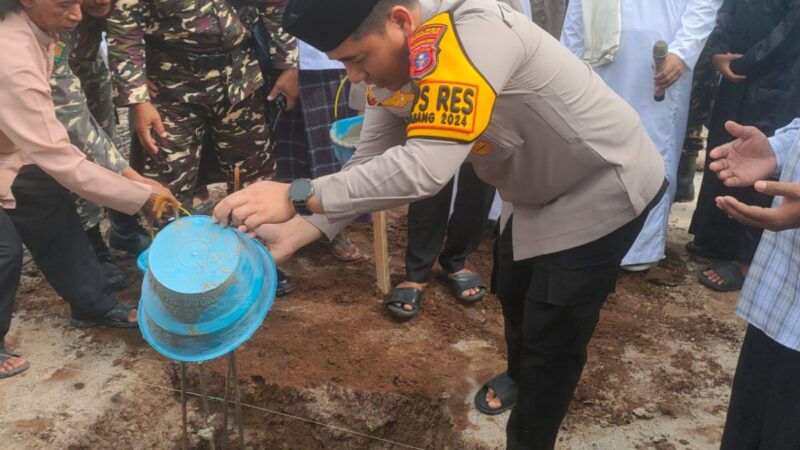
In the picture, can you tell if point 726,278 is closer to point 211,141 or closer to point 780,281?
point 780,281

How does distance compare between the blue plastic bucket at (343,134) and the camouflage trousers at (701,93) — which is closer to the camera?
the blue plastic bucket at (343,134)

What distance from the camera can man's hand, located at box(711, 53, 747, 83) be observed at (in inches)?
139

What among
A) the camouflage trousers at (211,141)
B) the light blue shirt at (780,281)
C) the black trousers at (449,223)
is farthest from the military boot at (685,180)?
the light blue shirt at (780,281)

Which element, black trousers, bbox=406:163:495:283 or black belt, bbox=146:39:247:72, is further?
black trousers, bbox=406:163:495:283

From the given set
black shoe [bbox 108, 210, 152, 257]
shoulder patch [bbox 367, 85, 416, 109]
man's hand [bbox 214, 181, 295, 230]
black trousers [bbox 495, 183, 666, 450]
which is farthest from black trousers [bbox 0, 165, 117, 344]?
black trousers [bbox 495, 183, 666, 450]

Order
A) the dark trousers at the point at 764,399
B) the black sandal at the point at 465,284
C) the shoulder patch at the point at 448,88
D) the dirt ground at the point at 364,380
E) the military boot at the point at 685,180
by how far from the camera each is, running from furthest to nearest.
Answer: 1. the military boot at the point at 685,180
2. the black sandal at the point at 465,284
3. the dirt ground at the point at 364,380
4. the dark trousers at the point at 764,399
5. the shoulder patch at the point at 448,88

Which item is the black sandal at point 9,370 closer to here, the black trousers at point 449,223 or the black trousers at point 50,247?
the black trousers at point 50,247

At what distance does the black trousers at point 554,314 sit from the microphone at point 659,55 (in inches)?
57.5

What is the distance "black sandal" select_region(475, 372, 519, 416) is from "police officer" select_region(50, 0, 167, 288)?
162 cm

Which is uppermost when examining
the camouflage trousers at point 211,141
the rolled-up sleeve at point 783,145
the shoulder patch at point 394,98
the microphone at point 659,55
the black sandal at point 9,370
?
the shoulder patch at point 394,98

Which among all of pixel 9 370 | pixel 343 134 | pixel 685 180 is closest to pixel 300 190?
pixel 343 134

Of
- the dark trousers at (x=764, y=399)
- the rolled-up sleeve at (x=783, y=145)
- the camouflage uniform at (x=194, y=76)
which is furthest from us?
the camouflage uniform at (x=194, y=76)

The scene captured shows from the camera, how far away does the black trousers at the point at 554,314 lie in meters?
2.04

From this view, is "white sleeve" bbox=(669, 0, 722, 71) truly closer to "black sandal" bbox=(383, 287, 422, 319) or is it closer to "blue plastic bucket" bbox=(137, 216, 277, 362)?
"black sandal" bbox=(383, 287, 422, 319)
